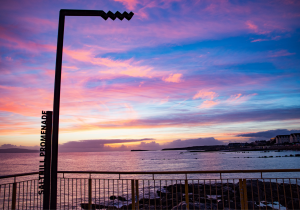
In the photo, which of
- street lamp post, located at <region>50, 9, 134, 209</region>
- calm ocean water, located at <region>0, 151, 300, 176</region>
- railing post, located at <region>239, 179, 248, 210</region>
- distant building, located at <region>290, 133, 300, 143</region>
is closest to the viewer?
Result: street lamp post, located at <region>50, 9, 134, 209</region>

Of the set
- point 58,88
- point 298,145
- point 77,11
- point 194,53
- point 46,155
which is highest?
point 194,53

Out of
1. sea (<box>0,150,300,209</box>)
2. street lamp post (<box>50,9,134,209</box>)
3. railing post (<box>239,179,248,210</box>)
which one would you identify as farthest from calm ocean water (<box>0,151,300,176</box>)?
street lamp post (<box>50,9,134,209</box>)

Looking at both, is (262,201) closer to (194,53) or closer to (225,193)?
(225,193)

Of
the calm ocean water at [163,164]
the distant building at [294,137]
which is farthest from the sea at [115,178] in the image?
the distant building at [294,137]

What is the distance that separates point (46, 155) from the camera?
438 centimetres

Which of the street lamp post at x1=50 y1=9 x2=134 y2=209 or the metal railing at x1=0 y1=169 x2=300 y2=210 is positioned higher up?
the street lamp post at x1=50 y1=9 x2=134 y2=209

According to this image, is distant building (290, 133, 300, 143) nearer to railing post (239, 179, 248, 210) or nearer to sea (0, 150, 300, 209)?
sea (0, 150, 300, 209)

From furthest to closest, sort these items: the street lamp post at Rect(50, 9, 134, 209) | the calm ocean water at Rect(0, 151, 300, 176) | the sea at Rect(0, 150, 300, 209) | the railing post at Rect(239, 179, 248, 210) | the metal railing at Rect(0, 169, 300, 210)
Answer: the calm ocean water at Rect(0, 151, 300, 176), the sea at Rect(0, 150, 300, 209), the metal railing at Rect(0, 169, 300, 210), the railing post at Rect(239, 179, 248, 210), the street lamp post at Rect(50, 9, 134, 209)

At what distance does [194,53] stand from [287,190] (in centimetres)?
1412

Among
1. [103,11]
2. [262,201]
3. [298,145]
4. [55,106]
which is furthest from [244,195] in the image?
[298,145]

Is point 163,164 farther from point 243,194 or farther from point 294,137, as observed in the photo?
point 294,137

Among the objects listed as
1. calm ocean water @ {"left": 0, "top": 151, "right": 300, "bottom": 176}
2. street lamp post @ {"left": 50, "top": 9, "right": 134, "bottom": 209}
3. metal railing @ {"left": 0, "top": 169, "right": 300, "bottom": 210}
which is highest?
street lamp post @ {"left": 50, "top": 9, "right": 134, "bottom": 209}

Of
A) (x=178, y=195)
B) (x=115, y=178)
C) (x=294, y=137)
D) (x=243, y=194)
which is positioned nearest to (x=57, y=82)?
(x=243, y=194)

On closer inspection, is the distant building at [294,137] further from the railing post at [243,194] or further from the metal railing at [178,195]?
the railing post at [243,194]
